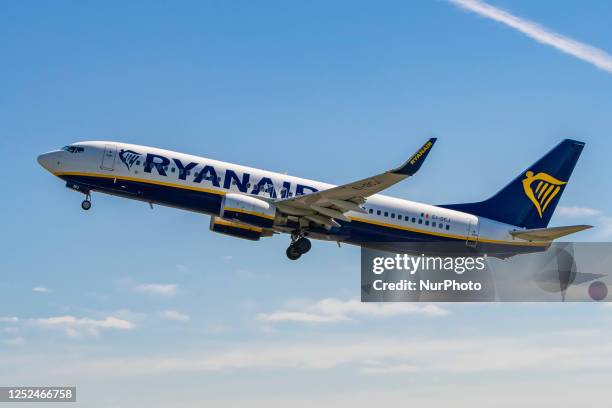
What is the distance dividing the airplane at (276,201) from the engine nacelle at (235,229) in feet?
0.18

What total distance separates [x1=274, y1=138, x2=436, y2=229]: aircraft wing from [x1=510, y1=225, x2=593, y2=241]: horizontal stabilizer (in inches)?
412

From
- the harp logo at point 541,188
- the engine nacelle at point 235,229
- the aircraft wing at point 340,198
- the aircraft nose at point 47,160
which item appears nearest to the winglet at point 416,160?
the aircraft wing at point 340,198

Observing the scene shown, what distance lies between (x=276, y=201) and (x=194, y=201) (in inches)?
169

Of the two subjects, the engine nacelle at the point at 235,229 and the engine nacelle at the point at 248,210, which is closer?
the engine nacelle at the point at 248,210

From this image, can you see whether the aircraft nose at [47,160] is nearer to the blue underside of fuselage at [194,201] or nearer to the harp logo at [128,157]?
the blue underside of fuselage at [194,201]

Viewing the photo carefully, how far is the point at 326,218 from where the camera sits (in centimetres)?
5131

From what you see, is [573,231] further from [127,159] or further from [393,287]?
[127,159]

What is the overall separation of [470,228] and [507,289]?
410 centimetres

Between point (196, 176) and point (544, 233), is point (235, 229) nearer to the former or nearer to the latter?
point (196, 176)

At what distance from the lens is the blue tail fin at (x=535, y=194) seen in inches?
2249

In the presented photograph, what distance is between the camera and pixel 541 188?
59250 millimetres

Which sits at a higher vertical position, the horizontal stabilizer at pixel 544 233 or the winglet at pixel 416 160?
the winglet at pixel 416 160

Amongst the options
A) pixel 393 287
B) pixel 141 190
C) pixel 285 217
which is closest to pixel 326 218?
pixel 285 217

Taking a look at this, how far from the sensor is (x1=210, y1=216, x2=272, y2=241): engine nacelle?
52250 mm
